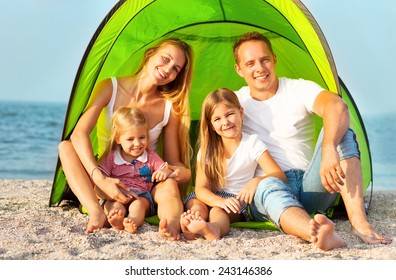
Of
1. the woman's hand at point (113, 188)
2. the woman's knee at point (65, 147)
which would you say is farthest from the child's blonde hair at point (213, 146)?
the woman's knee at point (65, 147)

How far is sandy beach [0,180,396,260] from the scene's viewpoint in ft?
6.76

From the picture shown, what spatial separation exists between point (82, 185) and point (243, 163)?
2.36 feet

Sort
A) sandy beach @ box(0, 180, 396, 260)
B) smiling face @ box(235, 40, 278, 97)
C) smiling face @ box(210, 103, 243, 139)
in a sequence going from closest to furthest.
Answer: sandy beach @ box(0, 180, 396, 260) < smiling face @ box(210, 103, 243, 139) < smiling face @ box(235, 40, 278, 97)

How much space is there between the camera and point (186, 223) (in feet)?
7.29

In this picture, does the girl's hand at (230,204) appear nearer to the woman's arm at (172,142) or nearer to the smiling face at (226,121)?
the smiling face at (226,121)

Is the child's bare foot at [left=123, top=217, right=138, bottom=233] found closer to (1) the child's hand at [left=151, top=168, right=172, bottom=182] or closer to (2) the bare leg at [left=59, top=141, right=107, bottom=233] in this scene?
(2) the bare leg at [left=59, top=141, right=107, bottom=233]

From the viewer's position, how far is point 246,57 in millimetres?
2773

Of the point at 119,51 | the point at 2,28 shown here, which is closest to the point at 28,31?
the point at 2,28

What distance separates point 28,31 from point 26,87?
171cm

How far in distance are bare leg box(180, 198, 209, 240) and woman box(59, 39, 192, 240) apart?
0.21 ft

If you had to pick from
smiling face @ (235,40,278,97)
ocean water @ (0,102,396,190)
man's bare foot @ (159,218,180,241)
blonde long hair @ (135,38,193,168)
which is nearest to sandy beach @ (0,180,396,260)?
man's bare foot @ (159,218,180,241)

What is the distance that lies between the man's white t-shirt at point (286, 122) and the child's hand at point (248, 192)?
28 centimetres
